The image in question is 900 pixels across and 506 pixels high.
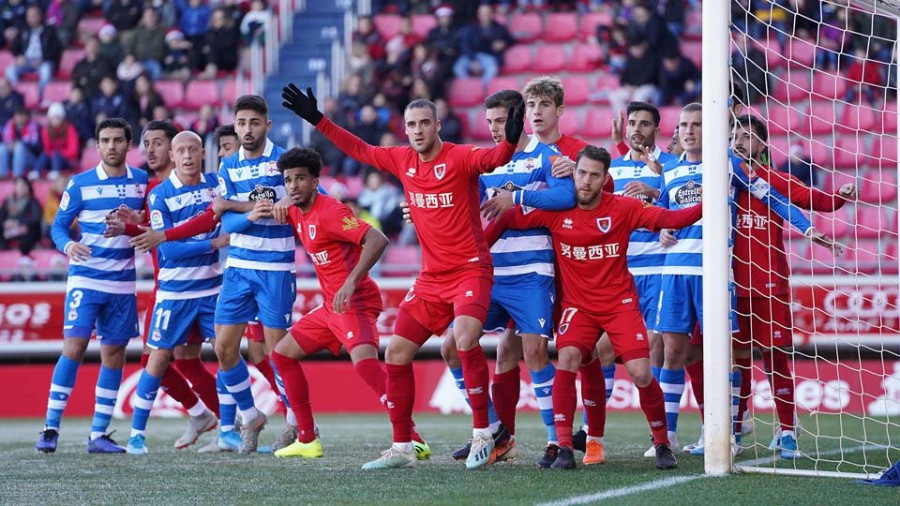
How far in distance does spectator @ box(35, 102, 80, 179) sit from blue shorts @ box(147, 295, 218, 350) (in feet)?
30.4

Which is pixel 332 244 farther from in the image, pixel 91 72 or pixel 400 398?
pixel 91 72

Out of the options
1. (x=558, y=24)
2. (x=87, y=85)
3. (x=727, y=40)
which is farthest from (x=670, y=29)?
(x=727, y=40)

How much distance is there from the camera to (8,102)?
731 inches

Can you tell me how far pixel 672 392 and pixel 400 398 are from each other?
2114 millimetres

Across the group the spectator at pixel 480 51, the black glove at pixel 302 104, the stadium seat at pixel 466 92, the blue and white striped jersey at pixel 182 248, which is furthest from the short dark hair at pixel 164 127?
the spectator at pixel 480 51

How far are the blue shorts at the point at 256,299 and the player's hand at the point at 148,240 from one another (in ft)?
1.96

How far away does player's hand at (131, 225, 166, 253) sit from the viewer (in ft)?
28.6

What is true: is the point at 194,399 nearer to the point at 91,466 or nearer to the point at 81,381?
the point at 91,466

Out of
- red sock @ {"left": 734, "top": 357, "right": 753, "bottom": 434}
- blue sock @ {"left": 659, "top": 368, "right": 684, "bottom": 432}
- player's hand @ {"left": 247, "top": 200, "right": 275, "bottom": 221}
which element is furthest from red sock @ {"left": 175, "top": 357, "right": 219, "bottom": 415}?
red sock @ {"left": 734, "top": 357, "right": 753, "bottom": 434}

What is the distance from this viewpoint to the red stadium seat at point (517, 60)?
18.5m

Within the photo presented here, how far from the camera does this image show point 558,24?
18906mm

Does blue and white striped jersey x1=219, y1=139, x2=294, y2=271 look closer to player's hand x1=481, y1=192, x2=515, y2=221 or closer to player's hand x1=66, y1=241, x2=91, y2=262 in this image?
player's hand x1=66, y1=241, x2=91, y2=262

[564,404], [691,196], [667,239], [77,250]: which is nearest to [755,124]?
[691,196]

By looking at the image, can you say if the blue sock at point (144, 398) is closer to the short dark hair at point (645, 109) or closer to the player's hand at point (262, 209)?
the player's hand at point (262, 209)
